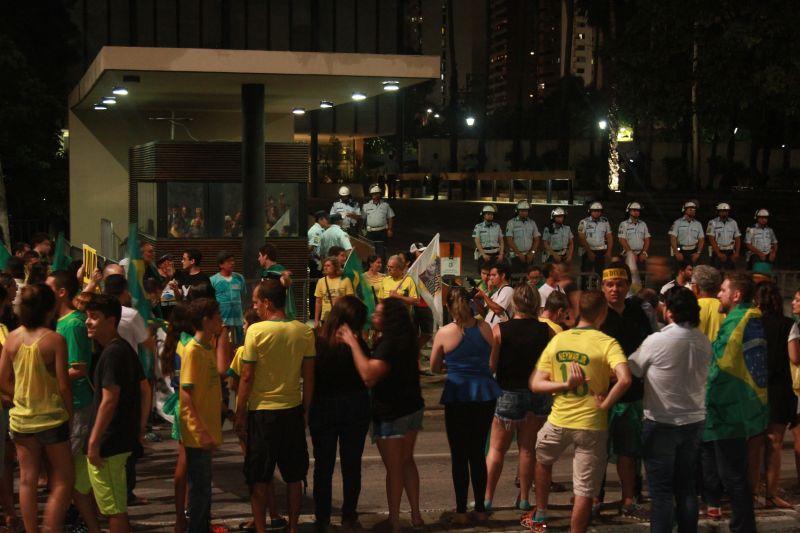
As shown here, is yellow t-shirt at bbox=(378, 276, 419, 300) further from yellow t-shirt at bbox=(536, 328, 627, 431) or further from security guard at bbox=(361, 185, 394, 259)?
security guard at bbox=(361, 185, 394, 259)

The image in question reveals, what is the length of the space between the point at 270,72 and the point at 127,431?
1074 cm

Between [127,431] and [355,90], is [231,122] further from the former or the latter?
[127,431]

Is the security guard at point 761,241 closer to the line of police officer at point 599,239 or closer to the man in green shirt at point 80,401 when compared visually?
the line of police officer at point 599,239

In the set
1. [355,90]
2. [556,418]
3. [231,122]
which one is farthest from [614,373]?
[231,122]

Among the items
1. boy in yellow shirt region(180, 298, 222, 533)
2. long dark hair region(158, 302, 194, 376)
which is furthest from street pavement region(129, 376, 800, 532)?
long dark hair region(158, 302, 194, 376)

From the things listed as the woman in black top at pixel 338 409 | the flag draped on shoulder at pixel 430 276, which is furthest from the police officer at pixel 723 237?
the woman in black top at pixel 338 409

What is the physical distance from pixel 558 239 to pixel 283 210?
5.02 m

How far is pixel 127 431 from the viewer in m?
6.93

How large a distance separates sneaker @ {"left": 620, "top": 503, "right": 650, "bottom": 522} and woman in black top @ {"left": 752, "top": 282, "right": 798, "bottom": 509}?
3.54 ft

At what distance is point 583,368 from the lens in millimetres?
7113

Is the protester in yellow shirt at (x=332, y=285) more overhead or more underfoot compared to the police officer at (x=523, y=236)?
more underfoot

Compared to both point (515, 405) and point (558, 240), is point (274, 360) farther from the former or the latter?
point (558, 240)

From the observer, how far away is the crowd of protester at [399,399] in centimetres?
707

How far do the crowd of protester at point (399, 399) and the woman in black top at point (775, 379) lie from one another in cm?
2
